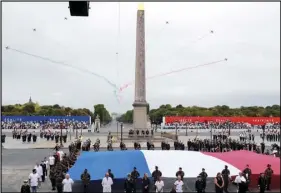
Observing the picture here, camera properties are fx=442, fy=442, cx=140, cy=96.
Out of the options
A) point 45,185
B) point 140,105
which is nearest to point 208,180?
point 45,185

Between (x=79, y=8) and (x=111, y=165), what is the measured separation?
11418 millimetres

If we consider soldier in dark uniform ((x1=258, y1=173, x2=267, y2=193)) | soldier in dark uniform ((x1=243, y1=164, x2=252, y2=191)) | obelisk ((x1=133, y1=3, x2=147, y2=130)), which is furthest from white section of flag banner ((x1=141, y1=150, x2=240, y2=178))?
obelisk ((x1=133, y1=3, x2=147, y2=130))

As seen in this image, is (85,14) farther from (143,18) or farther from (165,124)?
(165,124)

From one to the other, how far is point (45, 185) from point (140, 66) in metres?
34.6

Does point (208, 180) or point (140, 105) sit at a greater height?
point (140, 105)

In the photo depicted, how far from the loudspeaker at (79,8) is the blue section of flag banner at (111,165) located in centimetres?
969

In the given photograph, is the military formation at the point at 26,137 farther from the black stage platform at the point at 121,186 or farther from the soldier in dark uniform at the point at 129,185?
the soldier in dark uniform at the point at 129,185

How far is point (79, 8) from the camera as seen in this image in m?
9.77

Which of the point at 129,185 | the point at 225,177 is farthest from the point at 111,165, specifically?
the point at 225,177

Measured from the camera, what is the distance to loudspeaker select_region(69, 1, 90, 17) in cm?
971

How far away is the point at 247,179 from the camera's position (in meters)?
15.7

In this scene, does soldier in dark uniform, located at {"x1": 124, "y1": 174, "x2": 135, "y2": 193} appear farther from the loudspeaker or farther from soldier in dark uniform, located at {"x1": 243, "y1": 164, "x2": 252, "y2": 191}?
the loudspeaker

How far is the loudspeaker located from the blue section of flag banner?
9.69 m

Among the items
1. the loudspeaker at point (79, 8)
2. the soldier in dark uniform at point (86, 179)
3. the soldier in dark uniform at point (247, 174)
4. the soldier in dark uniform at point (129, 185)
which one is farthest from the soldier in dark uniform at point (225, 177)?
the loudspeaker at point (79, 8)
